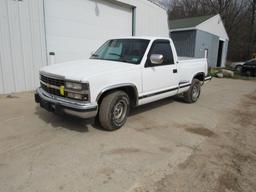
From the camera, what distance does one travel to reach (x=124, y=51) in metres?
5.02

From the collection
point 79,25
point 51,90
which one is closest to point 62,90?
point 51,90

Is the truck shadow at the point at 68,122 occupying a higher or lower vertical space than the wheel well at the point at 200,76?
lower

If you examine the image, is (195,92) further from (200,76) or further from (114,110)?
(114,110)

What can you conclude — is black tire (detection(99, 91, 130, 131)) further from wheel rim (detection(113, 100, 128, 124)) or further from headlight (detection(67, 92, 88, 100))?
headlight (detection(67, 92, 88, 100))

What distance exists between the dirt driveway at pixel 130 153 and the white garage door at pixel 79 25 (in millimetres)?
3639

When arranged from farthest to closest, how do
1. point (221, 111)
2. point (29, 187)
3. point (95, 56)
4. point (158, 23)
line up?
point (158, 23)
point (221, 111)
point (95, 56)
point (29, 187)

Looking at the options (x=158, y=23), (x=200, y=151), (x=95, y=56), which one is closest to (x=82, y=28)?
(x=95, y=56)

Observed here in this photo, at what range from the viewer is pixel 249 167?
317cm

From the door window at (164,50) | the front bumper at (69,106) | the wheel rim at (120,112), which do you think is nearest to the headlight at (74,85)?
the front bumper at (69,106)

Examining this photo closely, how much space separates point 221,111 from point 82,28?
6385 mm

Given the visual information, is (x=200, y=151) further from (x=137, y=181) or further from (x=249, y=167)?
(x=137, y=181)

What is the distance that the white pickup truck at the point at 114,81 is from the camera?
3656 millimetres

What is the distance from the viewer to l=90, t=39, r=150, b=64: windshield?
4.69 m

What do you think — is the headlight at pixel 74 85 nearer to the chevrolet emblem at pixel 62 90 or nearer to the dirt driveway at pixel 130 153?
the chevrolet emblem at pixel 62 90
